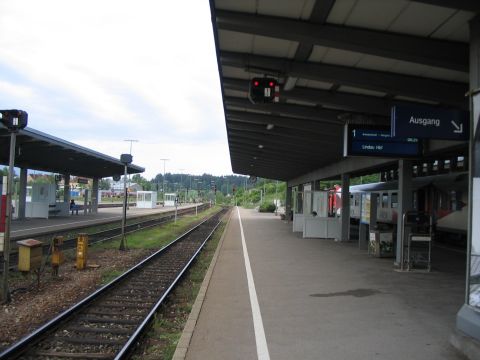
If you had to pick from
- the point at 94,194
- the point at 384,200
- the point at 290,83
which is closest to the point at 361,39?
the point at 290,83

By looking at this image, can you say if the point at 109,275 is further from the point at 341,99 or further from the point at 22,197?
the point at 22,197

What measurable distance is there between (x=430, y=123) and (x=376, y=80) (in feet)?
7.62

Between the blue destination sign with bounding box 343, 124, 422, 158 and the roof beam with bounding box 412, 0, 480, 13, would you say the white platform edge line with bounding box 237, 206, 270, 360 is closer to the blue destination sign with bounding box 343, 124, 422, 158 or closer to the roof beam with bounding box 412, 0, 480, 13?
the blue destination sign with bounding box 343, 124, 422, 158

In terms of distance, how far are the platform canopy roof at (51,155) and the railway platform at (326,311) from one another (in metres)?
11.7

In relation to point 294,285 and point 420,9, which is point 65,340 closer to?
point 294,285

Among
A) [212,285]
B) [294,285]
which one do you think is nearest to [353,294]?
[294,285]

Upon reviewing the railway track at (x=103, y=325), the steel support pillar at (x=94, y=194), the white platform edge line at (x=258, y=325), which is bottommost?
the railway track at (x=103, y=325)

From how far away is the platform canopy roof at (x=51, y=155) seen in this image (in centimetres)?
2052

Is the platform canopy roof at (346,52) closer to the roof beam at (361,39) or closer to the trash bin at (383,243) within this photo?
the roof beam at (361,39)

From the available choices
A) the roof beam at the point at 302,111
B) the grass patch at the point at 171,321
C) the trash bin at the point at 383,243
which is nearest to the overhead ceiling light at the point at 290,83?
the roof beam at the point at 302,111

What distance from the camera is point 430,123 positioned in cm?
660

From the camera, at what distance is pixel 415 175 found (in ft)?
82.3

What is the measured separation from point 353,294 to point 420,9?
5.00 metres

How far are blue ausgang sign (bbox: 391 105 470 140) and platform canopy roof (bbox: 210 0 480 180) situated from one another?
2.87 feet
